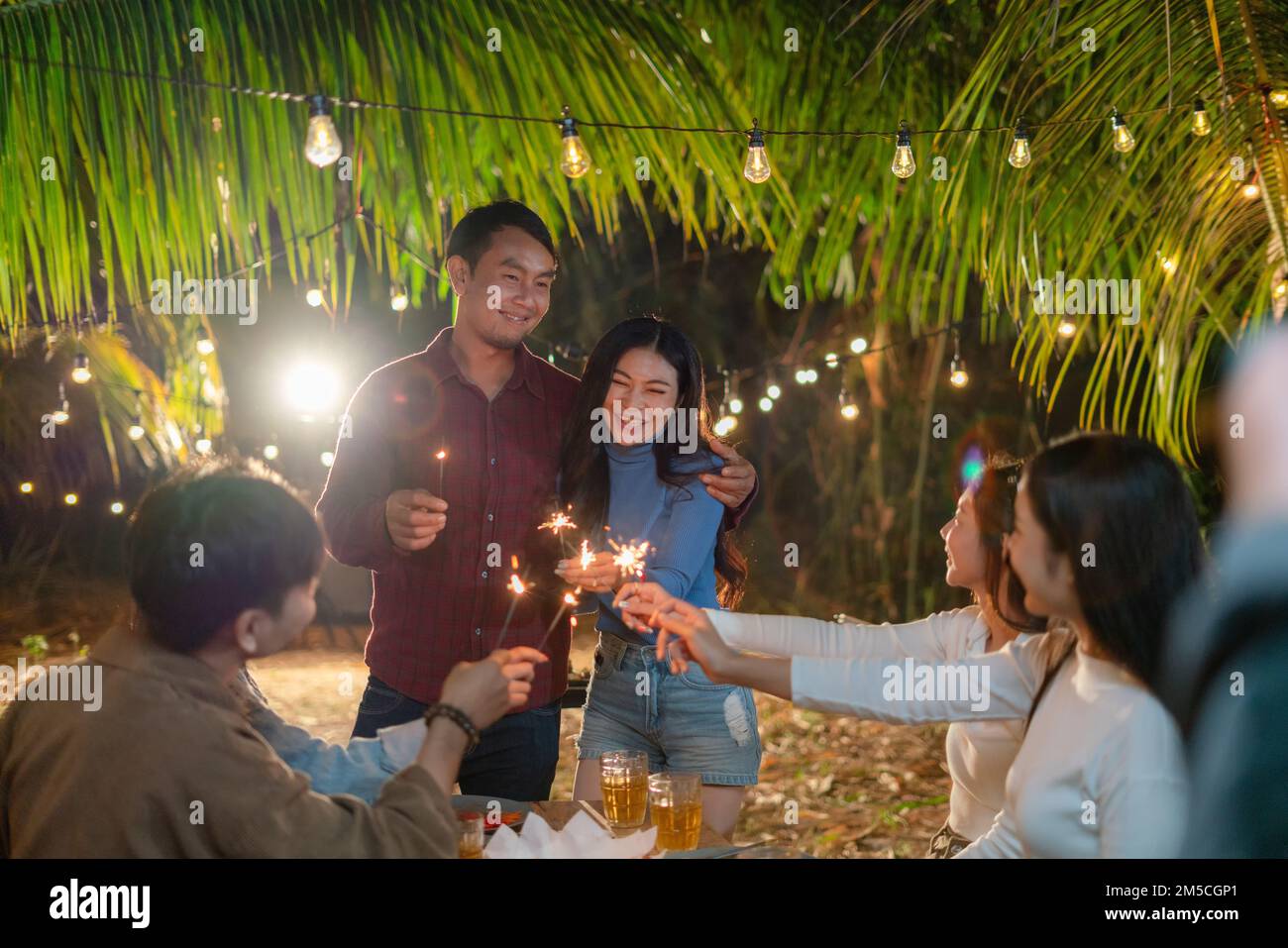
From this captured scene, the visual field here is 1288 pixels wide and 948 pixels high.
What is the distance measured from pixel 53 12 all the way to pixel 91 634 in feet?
18.9

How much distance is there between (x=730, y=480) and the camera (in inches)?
94.7

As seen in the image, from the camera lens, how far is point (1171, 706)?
5.58 feet

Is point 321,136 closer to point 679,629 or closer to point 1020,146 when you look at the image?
point 679,629

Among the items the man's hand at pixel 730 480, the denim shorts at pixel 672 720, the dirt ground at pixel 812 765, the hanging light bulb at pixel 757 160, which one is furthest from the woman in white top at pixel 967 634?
the dirt ground at pixel 812 765

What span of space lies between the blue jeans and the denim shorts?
0.21m

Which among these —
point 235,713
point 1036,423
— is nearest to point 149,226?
point 235,713

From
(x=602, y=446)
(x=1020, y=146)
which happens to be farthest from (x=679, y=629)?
(x=1020, y=146)

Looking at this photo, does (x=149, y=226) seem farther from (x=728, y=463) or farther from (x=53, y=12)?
(x=728, y=463)

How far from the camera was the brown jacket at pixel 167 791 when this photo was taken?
1.45 meters

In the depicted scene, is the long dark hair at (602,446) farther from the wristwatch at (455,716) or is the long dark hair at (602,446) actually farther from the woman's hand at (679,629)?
the wristwatch at (455,716)

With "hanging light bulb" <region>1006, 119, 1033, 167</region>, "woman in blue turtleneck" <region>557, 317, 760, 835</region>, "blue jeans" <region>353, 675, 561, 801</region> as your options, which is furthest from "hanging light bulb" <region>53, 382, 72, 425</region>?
"hanging light bulb" <region>1006, 119, 1033, 167</region>
